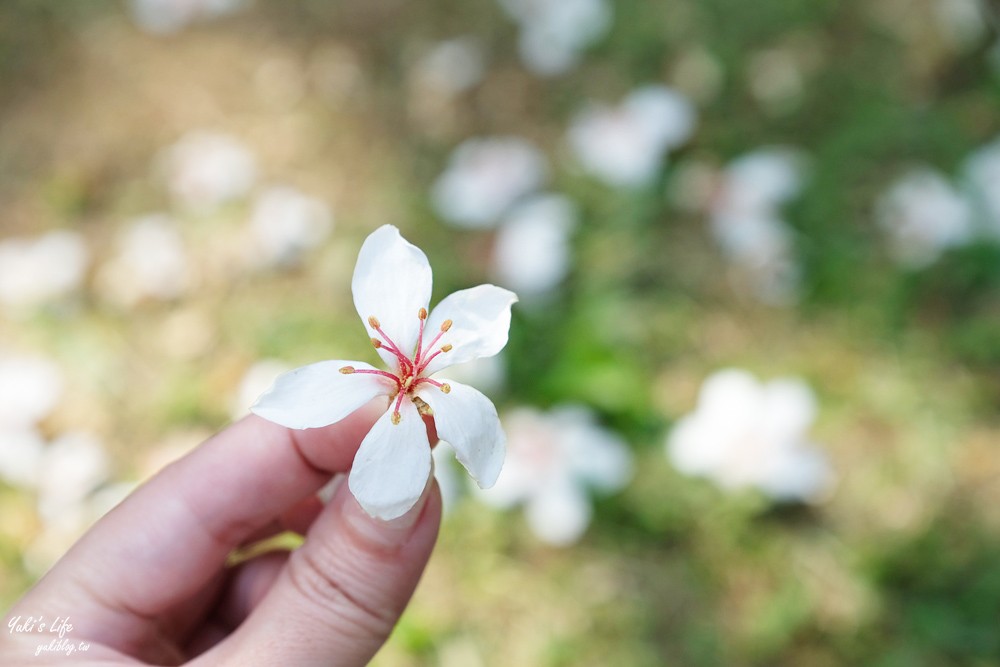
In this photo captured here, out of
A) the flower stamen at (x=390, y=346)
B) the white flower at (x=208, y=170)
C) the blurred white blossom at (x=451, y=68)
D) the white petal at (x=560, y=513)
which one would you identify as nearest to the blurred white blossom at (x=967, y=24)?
the blurred white blossom at (x=451, y=68)

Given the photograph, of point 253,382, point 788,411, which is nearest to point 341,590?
point 253,382

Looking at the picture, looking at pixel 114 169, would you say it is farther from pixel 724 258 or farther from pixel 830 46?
pixel 830 46

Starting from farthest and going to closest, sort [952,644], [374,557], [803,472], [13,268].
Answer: [13,268] → [803,472] → [952,644] → [374,557]

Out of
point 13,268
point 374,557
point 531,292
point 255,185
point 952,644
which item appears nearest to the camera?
point 374,557

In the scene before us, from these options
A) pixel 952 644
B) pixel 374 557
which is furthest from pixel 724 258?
pixel 374 557

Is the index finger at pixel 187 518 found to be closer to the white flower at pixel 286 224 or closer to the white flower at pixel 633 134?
the white flower at pixel 286 224
